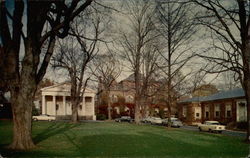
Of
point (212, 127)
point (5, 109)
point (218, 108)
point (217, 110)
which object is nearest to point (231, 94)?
point (218, 108)

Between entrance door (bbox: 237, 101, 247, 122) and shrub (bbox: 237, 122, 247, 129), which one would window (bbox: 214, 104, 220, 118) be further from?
shrub (bbox: 237, 122, 247, 129)

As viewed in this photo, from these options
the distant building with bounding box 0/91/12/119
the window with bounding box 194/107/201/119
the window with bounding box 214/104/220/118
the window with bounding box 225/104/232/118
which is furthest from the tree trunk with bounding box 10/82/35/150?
the window with bounding box 194/107/201/119

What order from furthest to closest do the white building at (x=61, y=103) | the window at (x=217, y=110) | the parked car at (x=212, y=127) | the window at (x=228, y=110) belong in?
the white building at (x=61, y=103) < the window at (x=217, y=110) < the window at (x=228, y=110) < the parked car at (x=212, y=127)

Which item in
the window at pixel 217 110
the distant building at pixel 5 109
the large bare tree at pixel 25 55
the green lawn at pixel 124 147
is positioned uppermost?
the large bare tree at pixel 25 55

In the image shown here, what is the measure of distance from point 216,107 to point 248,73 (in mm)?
27977

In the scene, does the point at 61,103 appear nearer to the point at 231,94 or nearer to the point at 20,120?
the point at 231,94

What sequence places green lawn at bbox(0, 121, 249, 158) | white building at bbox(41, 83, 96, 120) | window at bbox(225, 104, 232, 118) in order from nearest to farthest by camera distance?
green lawn at bbox(0, 121, 249, 158) < window at bbox(225, 104, 232, 118) < white building at bbox(41, 83, 96, 120)

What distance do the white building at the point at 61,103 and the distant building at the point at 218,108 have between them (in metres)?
19.8

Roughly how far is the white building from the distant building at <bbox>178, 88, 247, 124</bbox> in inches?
780

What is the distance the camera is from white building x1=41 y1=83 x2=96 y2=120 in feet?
Answer: 182

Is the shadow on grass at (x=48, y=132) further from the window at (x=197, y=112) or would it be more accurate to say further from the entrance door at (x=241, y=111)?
the window at (x=197, y=112)

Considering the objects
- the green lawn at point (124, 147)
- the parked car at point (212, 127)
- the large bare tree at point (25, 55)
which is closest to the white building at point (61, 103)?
the parked car at point (212, 127)

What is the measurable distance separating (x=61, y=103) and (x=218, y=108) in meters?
33.7

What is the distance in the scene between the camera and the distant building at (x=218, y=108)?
118 ft
